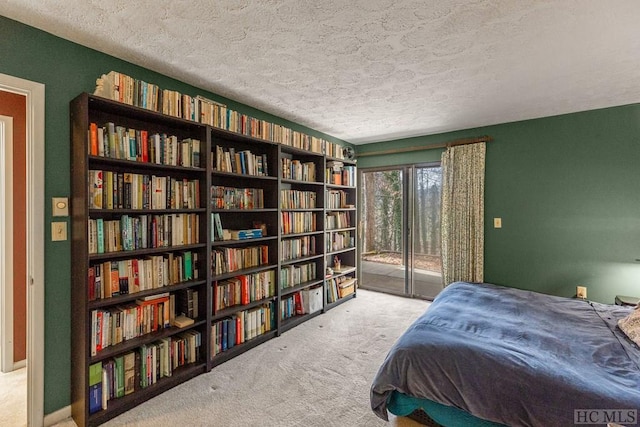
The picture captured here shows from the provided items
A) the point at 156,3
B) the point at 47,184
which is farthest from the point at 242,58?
the point at 47,184

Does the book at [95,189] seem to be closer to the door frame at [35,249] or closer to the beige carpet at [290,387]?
the door frame at [35,249]

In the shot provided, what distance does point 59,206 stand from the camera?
181 centimetres

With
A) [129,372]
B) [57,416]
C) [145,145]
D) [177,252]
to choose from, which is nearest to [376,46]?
[145,145]

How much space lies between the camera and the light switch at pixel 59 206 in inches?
70.5

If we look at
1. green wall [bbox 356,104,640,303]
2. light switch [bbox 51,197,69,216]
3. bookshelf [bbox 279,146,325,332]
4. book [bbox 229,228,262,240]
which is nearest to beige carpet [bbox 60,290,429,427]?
bookshelf [bbox 279,146,325,332]

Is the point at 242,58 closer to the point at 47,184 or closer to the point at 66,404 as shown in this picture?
the point at 47,184

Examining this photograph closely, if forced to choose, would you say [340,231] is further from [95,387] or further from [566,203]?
[95,387]

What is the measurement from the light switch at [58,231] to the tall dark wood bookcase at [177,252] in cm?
5

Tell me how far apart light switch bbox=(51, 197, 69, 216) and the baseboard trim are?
1.31 metres

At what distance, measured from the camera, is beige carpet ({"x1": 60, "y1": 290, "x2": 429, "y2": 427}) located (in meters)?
1.81

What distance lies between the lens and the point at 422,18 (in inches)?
62.1

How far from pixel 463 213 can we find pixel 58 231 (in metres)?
4.26

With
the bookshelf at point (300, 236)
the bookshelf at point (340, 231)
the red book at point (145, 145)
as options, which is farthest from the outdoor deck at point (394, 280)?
the red book at point (145, 145)

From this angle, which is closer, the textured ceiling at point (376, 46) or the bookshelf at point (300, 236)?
the textured ceiling at point (376, 46)
